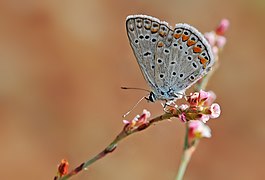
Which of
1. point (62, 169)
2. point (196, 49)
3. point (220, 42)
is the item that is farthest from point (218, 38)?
point (62, 169)

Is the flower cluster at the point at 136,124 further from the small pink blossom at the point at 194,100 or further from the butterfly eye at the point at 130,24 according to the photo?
the butterfly eye at the point at 130,24

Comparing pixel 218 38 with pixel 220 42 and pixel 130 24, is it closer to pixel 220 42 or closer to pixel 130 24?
pixel 220 42

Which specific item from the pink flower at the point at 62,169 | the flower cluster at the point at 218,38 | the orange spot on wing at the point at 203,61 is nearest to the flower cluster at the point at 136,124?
the pink flower at the point at 62,169

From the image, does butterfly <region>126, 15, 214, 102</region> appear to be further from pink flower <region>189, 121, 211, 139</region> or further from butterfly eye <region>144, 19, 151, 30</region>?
pink flower <region>189, 121, 211, 139</region>

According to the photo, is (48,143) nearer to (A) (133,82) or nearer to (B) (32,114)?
(B) (32,114)

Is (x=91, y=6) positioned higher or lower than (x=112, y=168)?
higher

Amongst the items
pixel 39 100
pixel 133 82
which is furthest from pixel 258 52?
pixel 39 100

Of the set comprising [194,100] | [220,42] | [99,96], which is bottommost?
[99,96]
